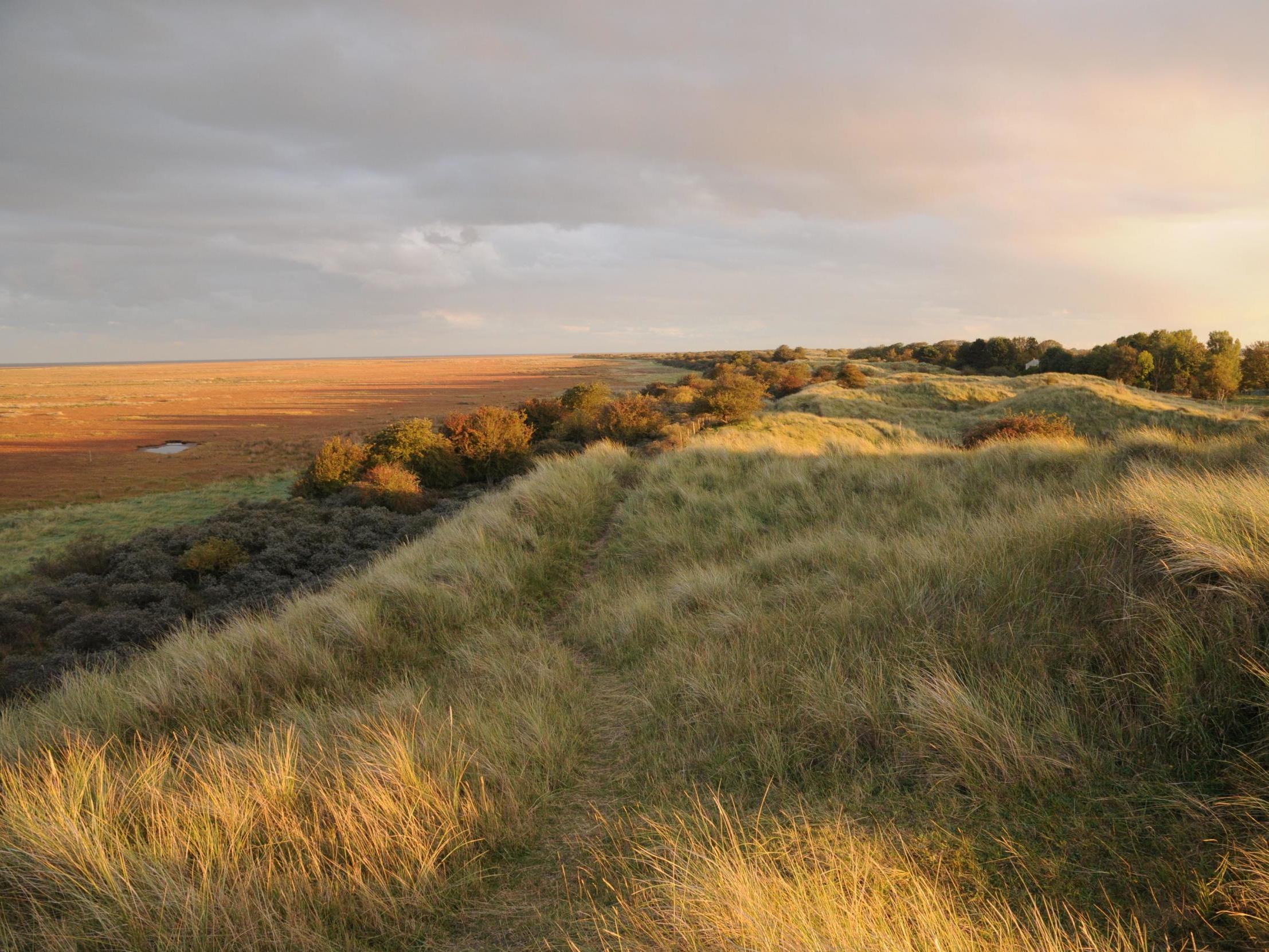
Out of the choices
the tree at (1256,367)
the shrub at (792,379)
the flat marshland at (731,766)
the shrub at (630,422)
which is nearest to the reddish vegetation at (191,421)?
the shrub at (630,422)

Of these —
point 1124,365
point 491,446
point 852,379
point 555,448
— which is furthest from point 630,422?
point 1124,365

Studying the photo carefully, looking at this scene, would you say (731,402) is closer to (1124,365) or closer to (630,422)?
(630,422)

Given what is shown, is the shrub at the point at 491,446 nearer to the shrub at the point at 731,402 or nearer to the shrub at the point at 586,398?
the shrub at the point at 731,402

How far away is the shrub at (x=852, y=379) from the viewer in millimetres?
42844

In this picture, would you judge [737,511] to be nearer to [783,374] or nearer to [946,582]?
[946,582]

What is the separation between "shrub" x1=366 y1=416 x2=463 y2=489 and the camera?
2142cm

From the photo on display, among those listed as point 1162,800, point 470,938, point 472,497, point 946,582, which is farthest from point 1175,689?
point 472,497

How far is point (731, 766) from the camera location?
332 cm

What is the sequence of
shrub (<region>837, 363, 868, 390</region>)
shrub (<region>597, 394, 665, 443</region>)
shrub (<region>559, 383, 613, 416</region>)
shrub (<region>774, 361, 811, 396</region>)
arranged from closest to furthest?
shrub (<region>597, 394, 665, 443</region>)
shrub (<region>559, 383, 613, 416</region>)
shrub (<region>837, 363, 868, 390</region>)
shrub (<region>774, 361, 811, 396</region>)

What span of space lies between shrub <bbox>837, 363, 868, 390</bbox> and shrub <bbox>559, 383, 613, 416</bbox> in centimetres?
1765

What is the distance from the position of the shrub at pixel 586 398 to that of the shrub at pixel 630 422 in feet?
24.7

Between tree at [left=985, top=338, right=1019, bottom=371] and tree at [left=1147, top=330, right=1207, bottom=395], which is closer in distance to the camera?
tree at [left=1147, top=330, right=1207, bottom=395]

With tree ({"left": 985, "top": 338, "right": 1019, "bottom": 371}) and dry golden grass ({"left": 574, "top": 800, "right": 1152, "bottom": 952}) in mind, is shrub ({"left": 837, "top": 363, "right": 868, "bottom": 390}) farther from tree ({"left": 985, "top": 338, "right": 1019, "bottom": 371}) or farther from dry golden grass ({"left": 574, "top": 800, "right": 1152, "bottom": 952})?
dry golden grass ({"left": 574, "top": 800, "right": 1152, "bottom": 952})

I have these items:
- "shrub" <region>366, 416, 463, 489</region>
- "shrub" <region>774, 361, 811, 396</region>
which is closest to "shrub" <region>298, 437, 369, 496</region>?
"shrub" <region>366, 416, 463, 489</region>
